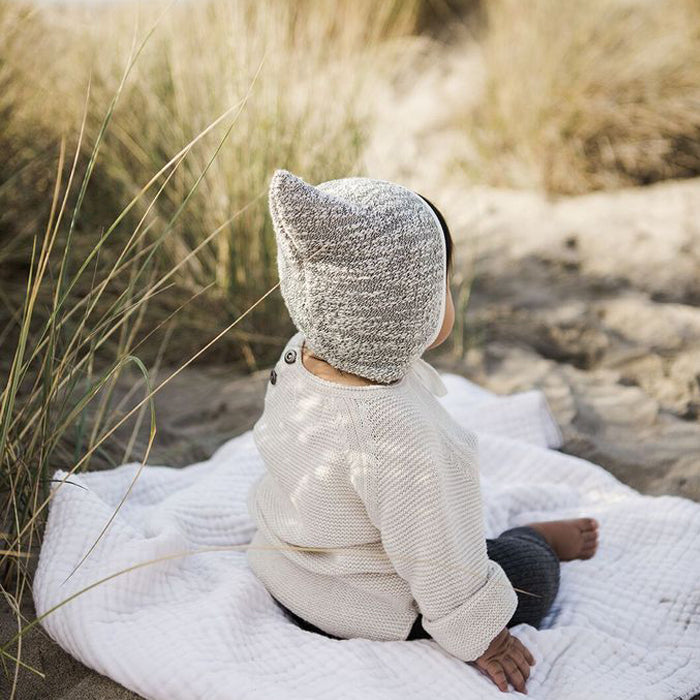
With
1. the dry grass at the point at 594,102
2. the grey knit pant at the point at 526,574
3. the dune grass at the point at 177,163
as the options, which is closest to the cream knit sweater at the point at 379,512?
the grey knit pant at the point at 526,574

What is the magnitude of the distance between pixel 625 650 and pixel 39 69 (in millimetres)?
2967

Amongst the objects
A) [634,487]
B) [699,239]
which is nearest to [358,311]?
[634,487]

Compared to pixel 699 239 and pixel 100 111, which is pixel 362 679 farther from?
pixel 699 239

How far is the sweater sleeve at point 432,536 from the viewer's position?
141cm

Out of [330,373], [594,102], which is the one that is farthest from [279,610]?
[594,102]

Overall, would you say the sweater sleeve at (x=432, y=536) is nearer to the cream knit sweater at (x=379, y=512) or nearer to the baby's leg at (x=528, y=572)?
the cream knit sweater at (x=379, y=512)

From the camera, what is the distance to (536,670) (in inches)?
63.4

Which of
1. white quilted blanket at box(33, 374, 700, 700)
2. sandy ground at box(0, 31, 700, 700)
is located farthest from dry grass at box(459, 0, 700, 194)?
white quilted blanket at box(33, 374, 700, 700)

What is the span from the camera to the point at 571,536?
193 centimetres

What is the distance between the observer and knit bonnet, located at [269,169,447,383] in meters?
1.31

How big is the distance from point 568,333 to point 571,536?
141cm

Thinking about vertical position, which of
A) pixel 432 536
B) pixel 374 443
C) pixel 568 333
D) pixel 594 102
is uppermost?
pixel 374 443

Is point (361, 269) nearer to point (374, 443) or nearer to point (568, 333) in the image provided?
point (374, 443)

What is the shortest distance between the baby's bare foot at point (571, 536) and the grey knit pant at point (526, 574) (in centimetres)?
15
